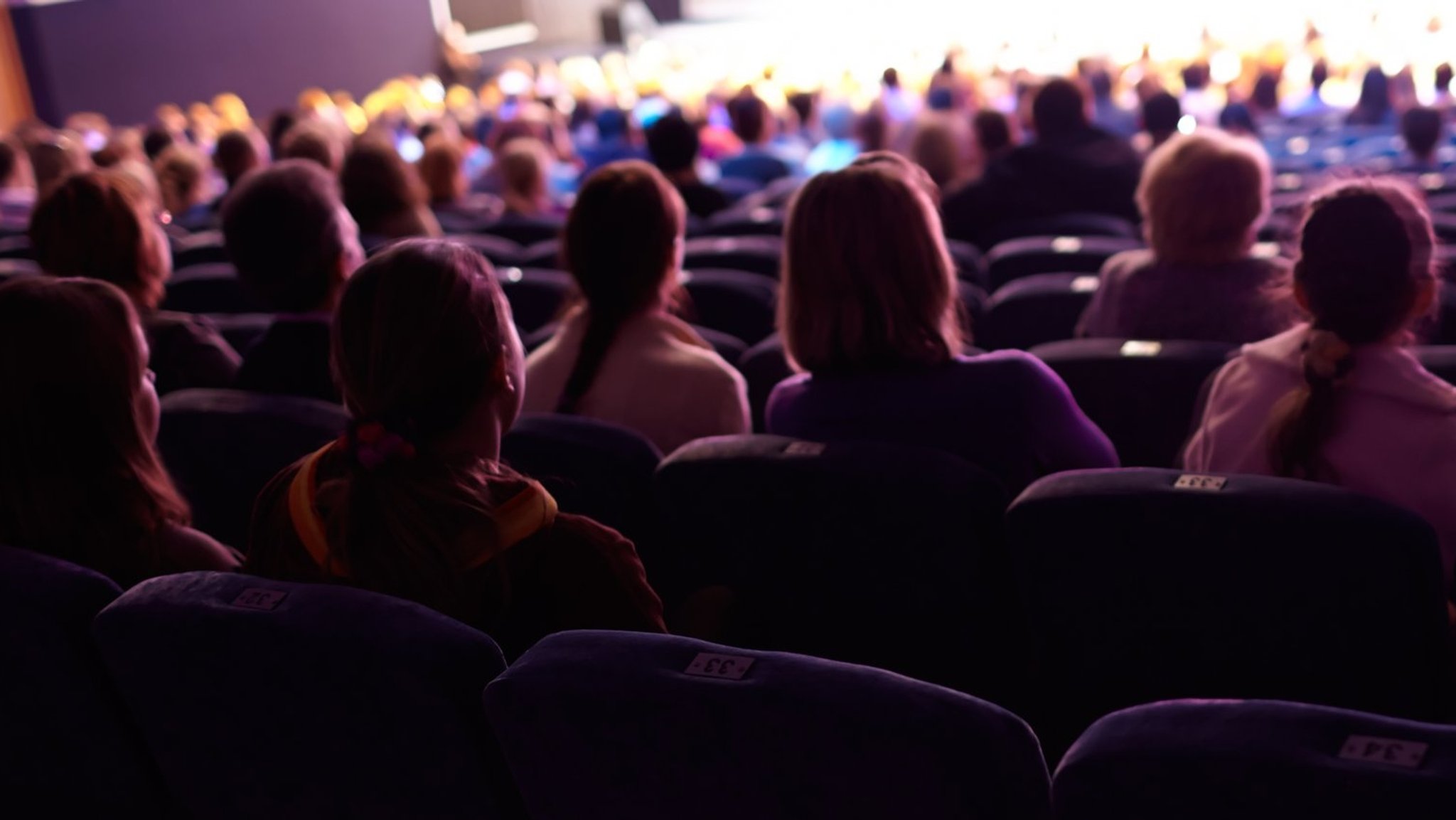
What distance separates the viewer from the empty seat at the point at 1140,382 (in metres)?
2.41

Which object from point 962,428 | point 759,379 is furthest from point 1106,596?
point 759,379

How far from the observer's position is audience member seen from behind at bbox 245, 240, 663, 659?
148 cm

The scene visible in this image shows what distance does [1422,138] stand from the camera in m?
5.61

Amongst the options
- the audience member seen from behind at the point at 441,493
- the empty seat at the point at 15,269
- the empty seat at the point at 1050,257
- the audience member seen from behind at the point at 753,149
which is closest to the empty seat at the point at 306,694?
the audience member seen from behind at the point at 441,493

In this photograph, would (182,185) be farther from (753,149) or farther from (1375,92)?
(1375,92)

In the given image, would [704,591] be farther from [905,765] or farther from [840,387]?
[905,765]

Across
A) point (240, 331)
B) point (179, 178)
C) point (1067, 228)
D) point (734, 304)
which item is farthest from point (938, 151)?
point (179, 178)

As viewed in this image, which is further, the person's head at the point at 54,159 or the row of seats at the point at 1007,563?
Answer: the person's head at the point at 54,159

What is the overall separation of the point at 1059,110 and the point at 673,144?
1.42m

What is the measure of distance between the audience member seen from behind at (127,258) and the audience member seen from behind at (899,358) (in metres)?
1.35

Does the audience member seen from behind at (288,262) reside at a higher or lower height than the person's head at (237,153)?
higher

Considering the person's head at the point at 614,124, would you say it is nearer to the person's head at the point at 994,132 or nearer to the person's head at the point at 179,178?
the person's head at the point at 179,178

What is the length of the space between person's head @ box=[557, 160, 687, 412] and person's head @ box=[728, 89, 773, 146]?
4.70 meters

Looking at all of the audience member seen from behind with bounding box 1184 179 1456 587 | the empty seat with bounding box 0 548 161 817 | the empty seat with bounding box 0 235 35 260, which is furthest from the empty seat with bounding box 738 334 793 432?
the empty seat with bounding box 0 235 35 260
